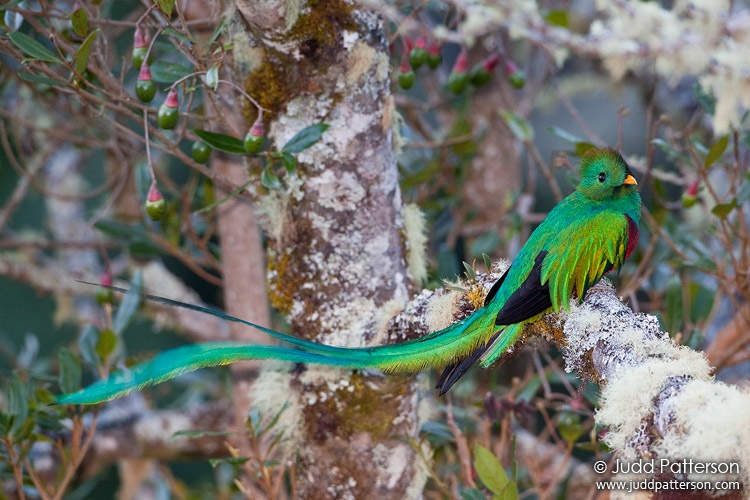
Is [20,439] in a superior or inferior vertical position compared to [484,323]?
inferior

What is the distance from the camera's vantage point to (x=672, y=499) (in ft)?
2.81

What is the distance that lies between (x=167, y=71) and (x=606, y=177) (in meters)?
0.86

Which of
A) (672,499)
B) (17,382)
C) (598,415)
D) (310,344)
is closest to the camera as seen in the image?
(672,499)

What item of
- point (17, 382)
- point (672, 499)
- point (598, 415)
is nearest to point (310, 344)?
point (598, 415)

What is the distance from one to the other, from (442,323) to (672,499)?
505 millimetres

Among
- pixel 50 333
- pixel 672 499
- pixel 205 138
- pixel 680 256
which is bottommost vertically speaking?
pixel 672 499

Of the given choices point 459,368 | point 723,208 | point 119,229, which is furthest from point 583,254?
point 119,229

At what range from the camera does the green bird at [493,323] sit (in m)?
1.12

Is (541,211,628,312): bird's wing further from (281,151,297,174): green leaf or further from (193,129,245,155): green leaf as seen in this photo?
(193,129,245,155): green leaf

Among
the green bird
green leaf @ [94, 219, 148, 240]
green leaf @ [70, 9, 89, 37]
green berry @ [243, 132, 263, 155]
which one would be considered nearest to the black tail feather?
the green bird

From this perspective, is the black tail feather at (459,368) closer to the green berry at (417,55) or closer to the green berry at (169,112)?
the green berry at (169,112)

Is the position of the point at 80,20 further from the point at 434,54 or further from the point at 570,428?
the point at 570,428

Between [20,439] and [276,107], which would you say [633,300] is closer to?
[276,107]

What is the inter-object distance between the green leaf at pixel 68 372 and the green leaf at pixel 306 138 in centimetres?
77
